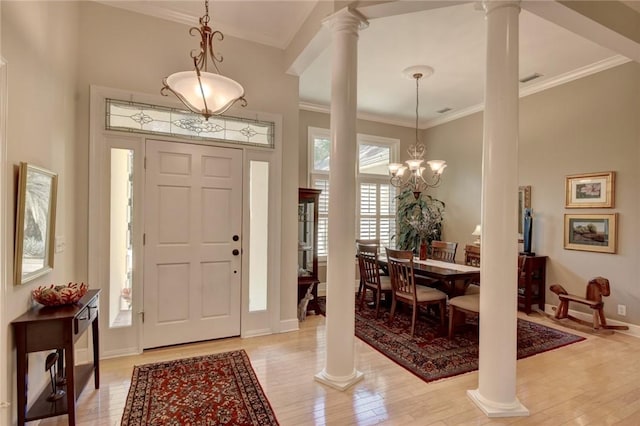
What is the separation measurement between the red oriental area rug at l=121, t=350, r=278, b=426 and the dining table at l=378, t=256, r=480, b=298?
225 centimetres

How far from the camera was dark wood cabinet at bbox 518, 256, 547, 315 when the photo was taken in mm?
4555

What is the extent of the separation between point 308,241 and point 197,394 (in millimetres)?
2463

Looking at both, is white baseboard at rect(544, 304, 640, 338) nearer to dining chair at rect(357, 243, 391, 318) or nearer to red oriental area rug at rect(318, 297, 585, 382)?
red oriental area rug at rect(318, 297, 585, 382)

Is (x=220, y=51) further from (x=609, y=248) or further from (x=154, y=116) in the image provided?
(x=609, y=248)

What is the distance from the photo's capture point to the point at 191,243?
11.3 ft

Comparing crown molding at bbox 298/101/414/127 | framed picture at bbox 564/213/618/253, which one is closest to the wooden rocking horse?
framed picture at bbox 564/213/618/253

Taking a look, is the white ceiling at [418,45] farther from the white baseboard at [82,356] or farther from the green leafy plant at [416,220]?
the white baseboard at [82,356]

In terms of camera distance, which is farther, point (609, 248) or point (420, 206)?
point (420, 206)

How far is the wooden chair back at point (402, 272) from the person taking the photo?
12.1 feet

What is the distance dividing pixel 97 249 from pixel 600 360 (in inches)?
198

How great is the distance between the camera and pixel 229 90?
218cm

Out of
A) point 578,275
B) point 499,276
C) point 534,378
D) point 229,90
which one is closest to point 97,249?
point 229,90

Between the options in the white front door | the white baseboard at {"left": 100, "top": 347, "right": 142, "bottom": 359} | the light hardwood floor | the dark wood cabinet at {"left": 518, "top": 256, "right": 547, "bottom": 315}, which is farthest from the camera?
the dark wood cabinet at {"left": 518, "top": 256, "right": 547, "bottom": 315}

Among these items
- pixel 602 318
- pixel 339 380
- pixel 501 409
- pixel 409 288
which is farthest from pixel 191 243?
pixel 602 318
